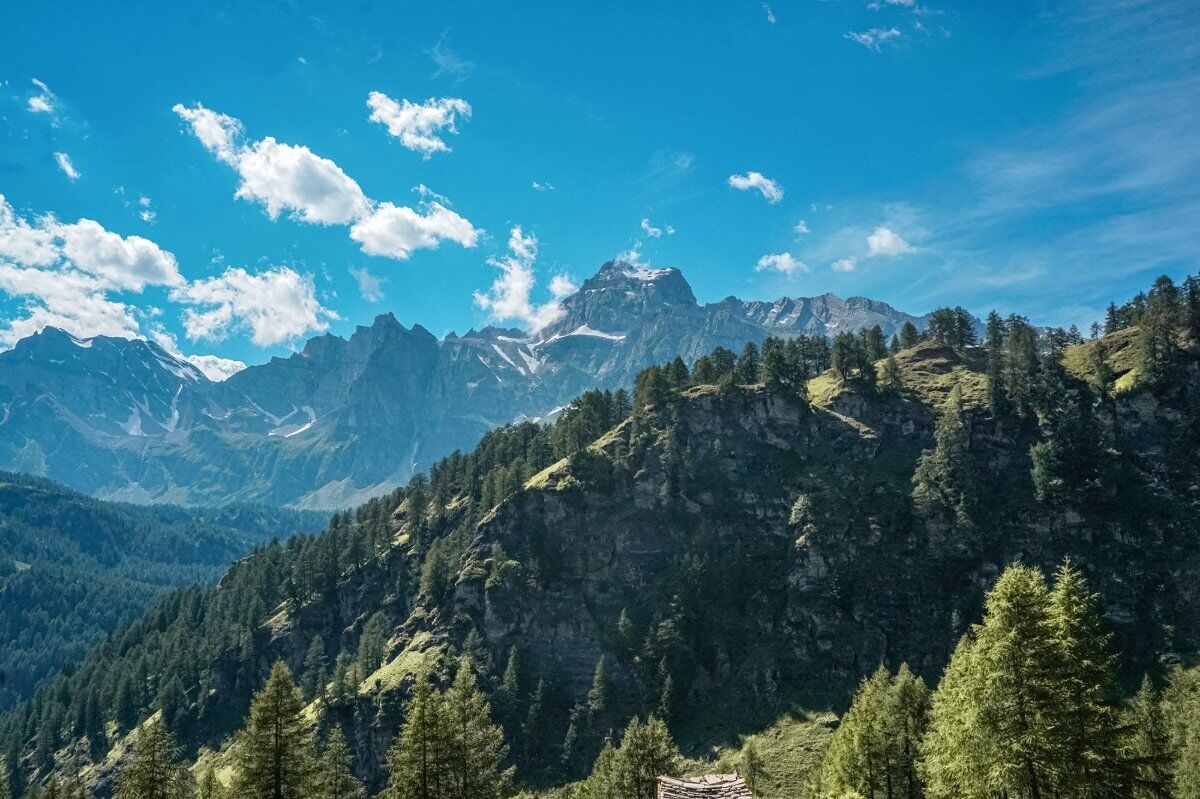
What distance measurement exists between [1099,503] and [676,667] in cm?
8044

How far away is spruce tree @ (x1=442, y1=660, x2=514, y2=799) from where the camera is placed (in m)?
43.2

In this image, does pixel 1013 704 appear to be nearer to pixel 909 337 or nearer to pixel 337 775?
pixel 337 775

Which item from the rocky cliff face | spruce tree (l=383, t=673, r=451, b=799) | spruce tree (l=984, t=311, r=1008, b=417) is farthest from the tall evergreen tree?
spruce tree (l=383, t=673, r=451, b=799)

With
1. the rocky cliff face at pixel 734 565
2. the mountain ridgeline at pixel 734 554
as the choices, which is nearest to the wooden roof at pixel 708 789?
the mountain ridgeline at pixel 734 554

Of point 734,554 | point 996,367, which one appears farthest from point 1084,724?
point 996,367

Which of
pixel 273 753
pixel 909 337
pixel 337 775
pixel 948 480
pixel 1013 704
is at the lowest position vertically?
pixel 337 775

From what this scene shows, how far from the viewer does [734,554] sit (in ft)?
461

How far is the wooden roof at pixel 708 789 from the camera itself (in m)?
40.5

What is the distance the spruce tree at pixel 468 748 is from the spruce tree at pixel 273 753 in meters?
8.39

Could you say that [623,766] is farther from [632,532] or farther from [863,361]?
[863,361]

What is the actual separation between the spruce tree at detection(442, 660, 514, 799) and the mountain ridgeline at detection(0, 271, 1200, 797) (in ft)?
148

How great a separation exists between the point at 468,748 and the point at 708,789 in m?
15.7

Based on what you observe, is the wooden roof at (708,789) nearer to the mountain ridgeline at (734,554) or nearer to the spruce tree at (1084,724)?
the spruce tree at (1084,724)

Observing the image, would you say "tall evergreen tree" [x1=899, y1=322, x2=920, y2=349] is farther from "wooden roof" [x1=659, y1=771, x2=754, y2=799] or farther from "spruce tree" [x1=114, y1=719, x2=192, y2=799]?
"spruce tree" [x1=114, y1=719, x2=192, y2=799]
